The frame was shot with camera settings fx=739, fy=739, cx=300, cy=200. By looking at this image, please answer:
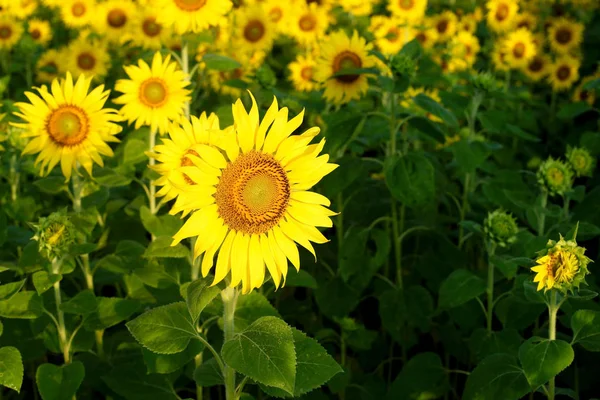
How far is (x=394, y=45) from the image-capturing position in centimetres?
629

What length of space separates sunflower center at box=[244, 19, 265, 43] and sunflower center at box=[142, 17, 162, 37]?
2.88 ft

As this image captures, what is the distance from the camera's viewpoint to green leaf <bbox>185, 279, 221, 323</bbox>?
186 centimetres

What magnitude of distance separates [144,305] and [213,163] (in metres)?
1.25

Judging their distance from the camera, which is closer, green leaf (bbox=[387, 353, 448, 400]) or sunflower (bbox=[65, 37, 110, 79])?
green leaf (bbox=[387, 353, 448, 400])

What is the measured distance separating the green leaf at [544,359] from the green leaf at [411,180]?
904 mm

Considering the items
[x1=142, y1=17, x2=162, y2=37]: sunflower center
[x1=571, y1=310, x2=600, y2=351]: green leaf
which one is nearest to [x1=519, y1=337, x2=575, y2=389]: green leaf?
[x1=571, y1=310, x2=600, y2=351]: green leaf

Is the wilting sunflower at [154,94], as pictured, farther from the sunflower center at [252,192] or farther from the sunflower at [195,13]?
the sunflower center at [252,192]

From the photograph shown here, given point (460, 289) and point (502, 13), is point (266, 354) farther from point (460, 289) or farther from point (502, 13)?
point (502, 13)

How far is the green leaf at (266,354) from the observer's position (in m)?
1.75

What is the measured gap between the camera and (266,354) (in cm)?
180

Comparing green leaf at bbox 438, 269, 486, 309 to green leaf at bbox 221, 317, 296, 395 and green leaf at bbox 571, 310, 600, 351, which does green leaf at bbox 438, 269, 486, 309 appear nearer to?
green leaf at bbox 571, 310, 600, 351

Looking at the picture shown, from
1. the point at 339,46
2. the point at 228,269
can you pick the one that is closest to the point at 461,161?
the point at 339,46

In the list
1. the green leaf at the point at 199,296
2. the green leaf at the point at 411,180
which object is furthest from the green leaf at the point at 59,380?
the green leaf at the point at 411,180

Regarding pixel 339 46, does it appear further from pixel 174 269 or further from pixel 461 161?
pixel 174 269
